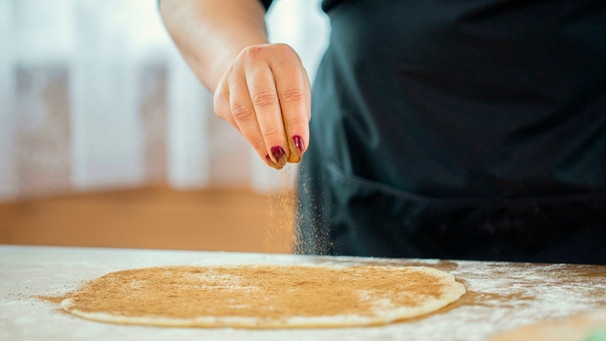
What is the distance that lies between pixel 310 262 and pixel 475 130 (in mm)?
308

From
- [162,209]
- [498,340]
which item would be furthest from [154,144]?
[498,340]

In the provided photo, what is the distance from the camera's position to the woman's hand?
855mm

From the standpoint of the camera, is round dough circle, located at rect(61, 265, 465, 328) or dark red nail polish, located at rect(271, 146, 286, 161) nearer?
round dough circle, located at rect(61, 265, 465, 328)

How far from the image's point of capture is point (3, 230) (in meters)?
2.18

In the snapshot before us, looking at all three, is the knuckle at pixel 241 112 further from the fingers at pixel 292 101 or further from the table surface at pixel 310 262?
the table surface at pixel 310 262

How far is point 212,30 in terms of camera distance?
43.3 inches

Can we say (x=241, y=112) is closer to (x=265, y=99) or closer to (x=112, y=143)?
(x=265, y=99)

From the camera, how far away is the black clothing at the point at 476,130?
41.0 inches

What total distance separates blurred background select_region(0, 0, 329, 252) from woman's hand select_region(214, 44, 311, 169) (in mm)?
1050

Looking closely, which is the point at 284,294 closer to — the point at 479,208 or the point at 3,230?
the point at 479,208

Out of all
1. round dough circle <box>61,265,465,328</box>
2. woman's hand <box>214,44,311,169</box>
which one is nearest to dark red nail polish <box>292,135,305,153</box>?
woman's hand <box>214,44,311,169</box>

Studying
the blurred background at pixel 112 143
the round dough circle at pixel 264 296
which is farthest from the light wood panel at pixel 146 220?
the round dough circle at pixel 264 296

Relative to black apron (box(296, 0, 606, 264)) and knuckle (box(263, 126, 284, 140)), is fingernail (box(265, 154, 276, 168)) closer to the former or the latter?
knuckle (box(263, 126, 284, 140))

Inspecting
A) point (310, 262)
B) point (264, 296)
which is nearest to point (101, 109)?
point (310, 262)
